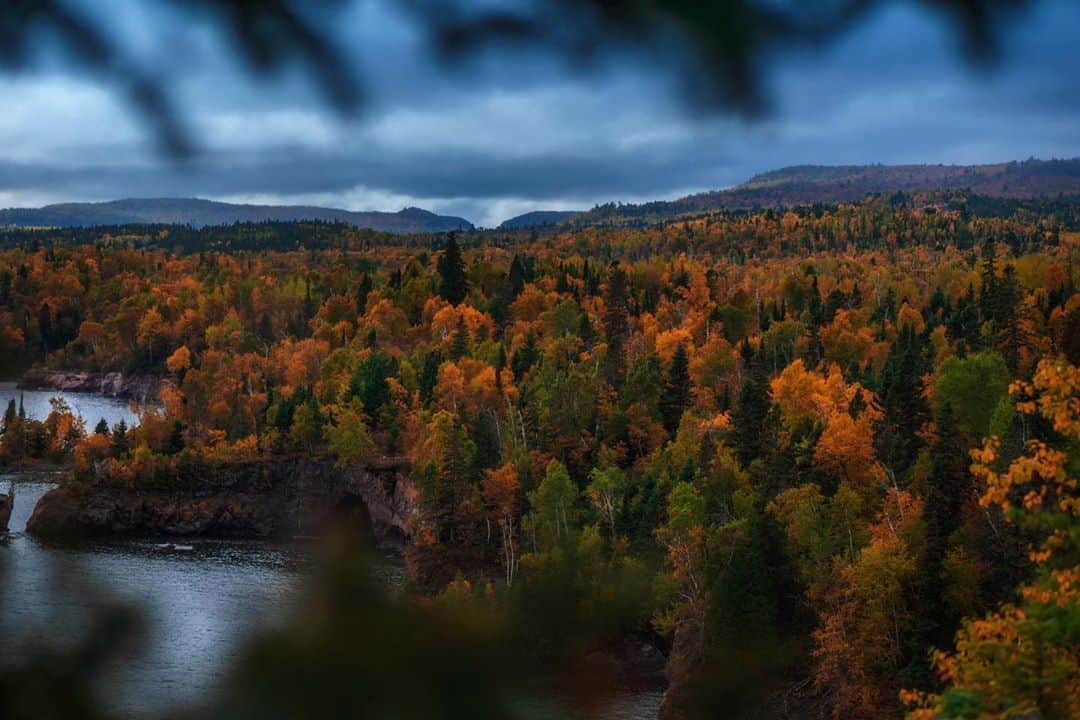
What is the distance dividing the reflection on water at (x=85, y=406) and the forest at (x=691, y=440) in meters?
4.43

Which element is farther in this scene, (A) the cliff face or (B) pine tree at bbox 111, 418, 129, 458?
(B) pine tree at bbox 111, 418, 129, 458

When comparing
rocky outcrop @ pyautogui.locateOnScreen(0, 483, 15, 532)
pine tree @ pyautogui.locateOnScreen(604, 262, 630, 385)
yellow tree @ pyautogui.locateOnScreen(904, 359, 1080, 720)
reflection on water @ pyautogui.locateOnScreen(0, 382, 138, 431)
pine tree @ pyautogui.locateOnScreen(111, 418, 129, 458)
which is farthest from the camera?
reflection on water @ pyautogui.locateOnScreen(0, 382, 138, 431)

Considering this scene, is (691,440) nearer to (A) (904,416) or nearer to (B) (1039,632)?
(A) (904,416)

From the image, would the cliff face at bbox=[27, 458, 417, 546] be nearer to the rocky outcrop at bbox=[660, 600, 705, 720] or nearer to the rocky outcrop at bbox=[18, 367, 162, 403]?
the rocky outcrop at bbox=[660, 600, 705, 720]

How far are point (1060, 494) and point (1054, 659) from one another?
1874 mm

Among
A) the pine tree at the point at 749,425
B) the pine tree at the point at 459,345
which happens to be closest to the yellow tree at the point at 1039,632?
the pine tree at the point at 749,425

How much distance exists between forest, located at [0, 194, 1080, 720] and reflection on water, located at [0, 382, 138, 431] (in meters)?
4.43

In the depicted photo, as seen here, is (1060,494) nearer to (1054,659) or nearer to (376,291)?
(1054,659)

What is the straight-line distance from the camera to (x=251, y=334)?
3962 inches

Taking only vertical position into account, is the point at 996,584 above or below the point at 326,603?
below

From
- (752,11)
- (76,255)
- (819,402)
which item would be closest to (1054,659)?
(752,11)

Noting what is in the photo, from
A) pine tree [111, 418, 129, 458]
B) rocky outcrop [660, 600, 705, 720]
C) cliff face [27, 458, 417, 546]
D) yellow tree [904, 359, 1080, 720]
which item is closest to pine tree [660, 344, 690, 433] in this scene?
cliff face [27, 458, 417, 546]

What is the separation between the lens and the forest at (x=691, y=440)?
22.4 feet

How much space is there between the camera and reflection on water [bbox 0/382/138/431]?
8294 centimetres
